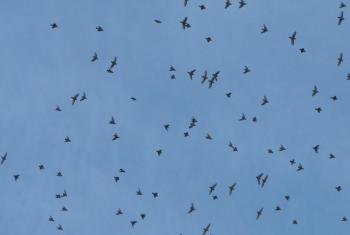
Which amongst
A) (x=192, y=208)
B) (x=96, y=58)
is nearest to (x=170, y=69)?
(x=96, y=58)

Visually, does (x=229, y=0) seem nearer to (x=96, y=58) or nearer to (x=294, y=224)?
(x=96, y=58)

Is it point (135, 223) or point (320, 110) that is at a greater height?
point (320, 110)

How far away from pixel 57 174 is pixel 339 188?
2918 cm

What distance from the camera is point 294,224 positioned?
4783 inches

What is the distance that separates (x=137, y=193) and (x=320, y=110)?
2062 centimetres

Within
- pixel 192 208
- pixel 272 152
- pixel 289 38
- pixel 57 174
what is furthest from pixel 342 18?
pixel 57 174

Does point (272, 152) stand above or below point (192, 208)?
above

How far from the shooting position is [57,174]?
405 feet

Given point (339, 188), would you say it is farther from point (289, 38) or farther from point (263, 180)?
point (289, 38)

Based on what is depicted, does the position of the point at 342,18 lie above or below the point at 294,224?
above

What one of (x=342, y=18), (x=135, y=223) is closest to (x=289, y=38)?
(x=342, y=18)

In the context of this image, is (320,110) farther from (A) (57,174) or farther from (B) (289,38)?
(A) (57,174)

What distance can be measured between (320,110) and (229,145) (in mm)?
Answer: 10582

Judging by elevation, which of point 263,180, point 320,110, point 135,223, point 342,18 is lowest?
point 135,223
